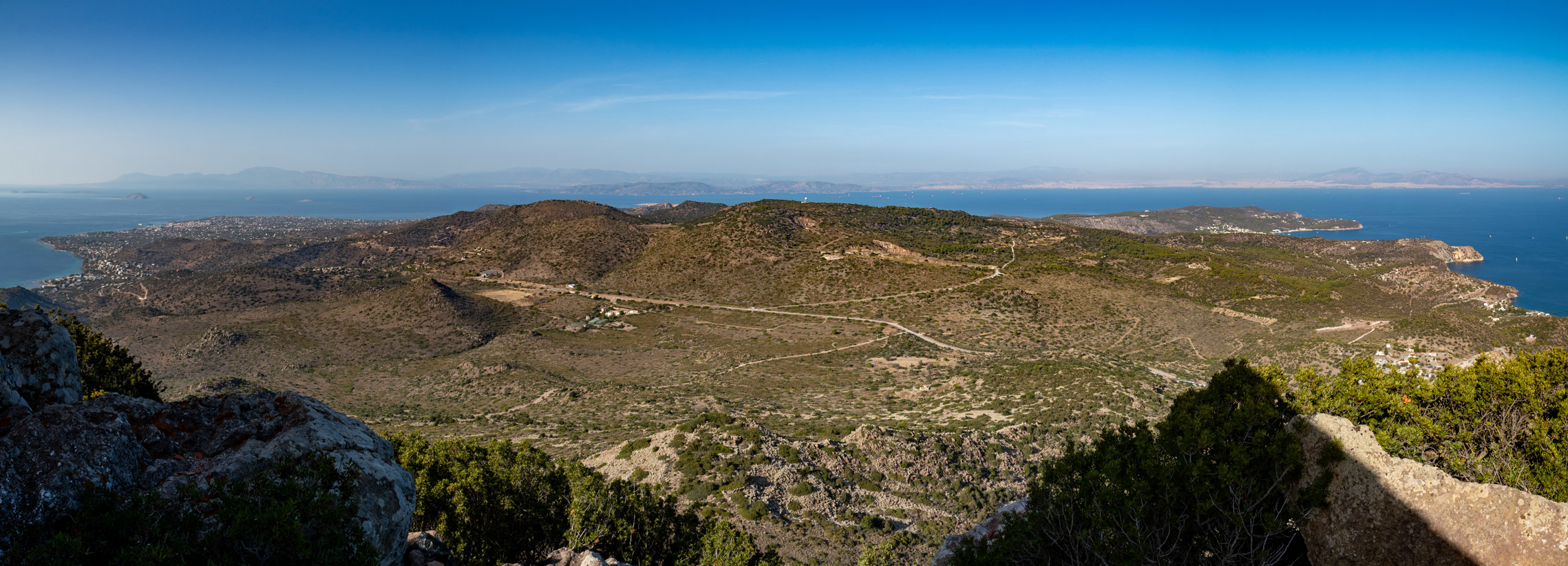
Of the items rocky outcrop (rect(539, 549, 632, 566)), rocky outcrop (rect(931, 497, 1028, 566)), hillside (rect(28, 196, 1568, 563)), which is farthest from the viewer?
hillside (rect(28, 196, 1568, 563))

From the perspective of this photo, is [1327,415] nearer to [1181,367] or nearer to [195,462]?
[195,462]

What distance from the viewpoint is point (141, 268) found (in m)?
116

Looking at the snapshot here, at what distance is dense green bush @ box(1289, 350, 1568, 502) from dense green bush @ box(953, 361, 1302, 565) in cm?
220

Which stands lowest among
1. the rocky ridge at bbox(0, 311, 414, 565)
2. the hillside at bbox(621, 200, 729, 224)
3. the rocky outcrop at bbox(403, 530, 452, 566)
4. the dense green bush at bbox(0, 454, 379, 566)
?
the rocky outcrop at bbox(403, 530, 452, 566)

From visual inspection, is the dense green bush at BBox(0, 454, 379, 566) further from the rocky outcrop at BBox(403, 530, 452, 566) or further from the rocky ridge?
the rocky outcrop at BBox(403, 530, 452, 566)

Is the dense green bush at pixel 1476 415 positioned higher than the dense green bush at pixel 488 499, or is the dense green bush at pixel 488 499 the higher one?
the dense green bush at pixel 1476 415

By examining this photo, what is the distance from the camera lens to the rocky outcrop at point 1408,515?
29.7ft

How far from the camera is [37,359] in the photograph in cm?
1000

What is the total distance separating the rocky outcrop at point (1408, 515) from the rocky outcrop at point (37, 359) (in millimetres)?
21456

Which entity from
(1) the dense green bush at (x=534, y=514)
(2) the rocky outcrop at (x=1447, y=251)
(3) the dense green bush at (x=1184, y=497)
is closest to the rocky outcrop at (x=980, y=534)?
(3) the dense green bush at (x=1184, y=497)

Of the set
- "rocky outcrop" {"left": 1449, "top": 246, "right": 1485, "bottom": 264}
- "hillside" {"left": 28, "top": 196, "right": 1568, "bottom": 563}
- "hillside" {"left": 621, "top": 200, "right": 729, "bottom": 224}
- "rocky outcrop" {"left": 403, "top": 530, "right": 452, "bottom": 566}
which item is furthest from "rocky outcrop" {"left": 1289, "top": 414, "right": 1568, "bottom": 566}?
"rocky outcrop" {"left": 1449, "top": 246, "right": 1485, "bottom": 264}

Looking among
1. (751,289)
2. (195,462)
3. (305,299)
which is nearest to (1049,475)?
(195,462)

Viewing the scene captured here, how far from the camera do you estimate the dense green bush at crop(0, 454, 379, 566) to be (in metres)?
6.62

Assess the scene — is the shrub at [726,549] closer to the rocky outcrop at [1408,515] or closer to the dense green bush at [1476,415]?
the rocky outcrop at [1408,515]
